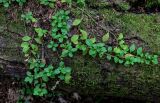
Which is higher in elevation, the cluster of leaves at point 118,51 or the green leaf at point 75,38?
the green leaf at point 75,38

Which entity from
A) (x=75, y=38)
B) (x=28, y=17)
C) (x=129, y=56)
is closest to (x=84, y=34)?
(x=75, y=38)

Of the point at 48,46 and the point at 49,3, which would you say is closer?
the point at 48,46

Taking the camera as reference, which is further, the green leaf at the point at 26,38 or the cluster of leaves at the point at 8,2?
the cluster of leaves at the point at 8,2

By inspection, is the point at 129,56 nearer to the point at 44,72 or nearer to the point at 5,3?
the point at 44,72

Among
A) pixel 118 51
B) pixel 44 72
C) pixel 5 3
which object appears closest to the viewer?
pixel 118 51

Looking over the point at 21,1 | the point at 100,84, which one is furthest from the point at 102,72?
the point at 21,1

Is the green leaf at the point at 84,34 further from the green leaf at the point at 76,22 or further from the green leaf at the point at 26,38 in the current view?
the green leaf at the point at 26,38

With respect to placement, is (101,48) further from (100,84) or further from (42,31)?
(42,31)

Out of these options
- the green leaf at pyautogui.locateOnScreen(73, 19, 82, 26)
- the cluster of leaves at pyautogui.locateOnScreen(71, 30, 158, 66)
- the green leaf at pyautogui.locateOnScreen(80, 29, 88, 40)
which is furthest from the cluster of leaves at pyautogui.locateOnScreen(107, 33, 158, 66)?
A: the green leaf at pyautogui.locateOnScreen(73, 19, 82, 26)

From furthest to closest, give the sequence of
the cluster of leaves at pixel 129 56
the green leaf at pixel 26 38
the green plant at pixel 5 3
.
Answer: the green plant at pixel 5 3 → the green leaf at pixel 26 38 → the cluster of leaves at pixel 129 56

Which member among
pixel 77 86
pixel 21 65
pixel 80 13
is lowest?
pixel 77 86

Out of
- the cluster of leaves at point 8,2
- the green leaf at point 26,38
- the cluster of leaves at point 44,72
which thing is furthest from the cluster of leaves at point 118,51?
the cluster of leaves at point 8,2
